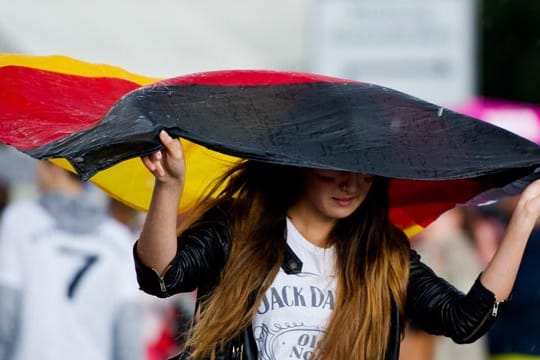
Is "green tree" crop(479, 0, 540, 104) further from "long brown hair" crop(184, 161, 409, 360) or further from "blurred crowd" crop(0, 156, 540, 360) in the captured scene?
"long brown hair" crop(184, 161, 409, 360)

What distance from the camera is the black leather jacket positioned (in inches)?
166

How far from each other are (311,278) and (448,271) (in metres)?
3.84

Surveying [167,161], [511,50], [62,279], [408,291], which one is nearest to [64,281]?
[62,279]

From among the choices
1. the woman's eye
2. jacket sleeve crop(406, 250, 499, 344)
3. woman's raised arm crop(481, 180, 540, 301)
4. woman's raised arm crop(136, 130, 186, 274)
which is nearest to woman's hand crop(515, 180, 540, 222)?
woman's raised arm crop(481, 180, 540, 301)

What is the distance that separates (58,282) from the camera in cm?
714

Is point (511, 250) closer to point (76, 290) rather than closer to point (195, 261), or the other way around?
point (195, 261)

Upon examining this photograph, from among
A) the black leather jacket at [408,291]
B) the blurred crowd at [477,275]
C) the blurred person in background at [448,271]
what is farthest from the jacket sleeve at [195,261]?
the blurred person in background at [448,271]

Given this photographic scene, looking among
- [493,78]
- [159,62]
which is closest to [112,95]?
[159,62]

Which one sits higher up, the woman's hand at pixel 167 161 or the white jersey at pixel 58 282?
the woman's hand at pixel 167 161

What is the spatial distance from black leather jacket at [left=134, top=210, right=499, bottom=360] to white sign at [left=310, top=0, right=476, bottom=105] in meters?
9.74

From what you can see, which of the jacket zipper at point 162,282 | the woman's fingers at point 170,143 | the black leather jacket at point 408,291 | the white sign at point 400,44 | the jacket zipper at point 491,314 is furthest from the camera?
the white sign at point 400,44

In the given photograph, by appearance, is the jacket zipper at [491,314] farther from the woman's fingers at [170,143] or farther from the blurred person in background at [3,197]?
the blurred person in background at [3,197]

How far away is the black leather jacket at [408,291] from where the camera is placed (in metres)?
4.21

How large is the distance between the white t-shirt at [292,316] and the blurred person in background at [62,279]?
9.65ft
